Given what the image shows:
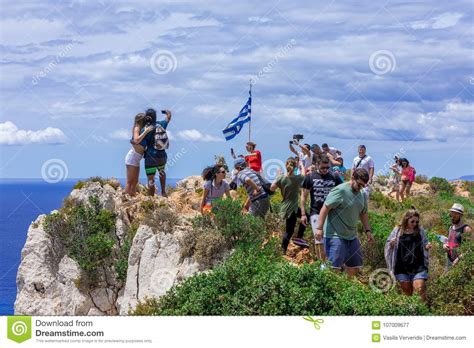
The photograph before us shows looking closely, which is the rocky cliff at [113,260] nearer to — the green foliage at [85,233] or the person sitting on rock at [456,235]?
the green foliage at [85,233]

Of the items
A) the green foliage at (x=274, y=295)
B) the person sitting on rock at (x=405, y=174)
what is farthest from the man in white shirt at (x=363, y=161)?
→ the green foliage at (x=274, y=295)

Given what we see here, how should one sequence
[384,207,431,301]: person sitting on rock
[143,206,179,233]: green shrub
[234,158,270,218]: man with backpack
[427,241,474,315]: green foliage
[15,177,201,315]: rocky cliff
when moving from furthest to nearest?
[143,206,179,233]: green shrub
[15,177,201,315]: rocky cliff
[234,158,270,218]: man with backpack
[427,241,474,315]: green foliage
[384,207,431,301]: person sitting on rock

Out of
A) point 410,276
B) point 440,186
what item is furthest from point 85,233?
point 440,186

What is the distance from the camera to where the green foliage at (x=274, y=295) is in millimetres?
12359

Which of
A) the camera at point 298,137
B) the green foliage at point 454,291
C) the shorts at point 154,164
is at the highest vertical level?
the camera at point 298,137

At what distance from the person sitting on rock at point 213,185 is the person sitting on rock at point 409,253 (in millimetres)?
4808

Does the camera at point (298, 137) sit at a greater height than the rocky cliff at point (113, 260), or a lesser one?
greater

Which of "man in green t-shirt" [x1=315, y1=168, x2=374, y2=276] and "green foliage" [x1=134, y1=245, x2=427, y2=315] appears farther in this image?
"man in green t-shirt" [x1=315, y1=168, x2=374, y2=276]

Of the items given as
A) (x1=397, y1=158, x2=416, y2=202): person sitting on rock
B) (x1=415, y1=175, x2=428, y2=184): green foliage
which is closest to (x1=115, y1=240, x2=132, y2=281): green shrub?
(x1=397, y1=158, x2=416, y2=202): person sitting on rock

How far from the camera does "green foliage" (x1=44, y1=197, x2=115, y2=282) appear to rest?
1942 centimetres

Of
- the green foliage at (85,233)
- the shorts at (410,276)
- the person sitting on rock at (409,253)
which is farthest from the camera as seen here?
the green foliage at (85,233)

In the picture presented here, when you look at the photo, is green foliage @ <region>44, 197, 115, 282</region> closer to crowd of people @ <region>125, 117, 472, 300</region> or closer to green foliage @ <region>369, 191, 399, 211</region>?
crowd of people @ <region>125, 117, 472, 300</region>

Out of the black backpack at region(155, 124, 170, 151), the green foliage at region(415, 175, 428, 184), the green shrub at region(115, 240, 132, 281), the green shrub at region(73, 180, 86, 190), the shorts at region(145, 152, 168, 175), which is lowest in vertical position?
the green shrub at region(115, 240, 132, 281)

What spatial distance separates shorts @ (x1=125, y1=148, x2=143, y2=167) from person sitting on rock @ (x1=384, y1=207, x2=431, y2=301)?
7084mm
